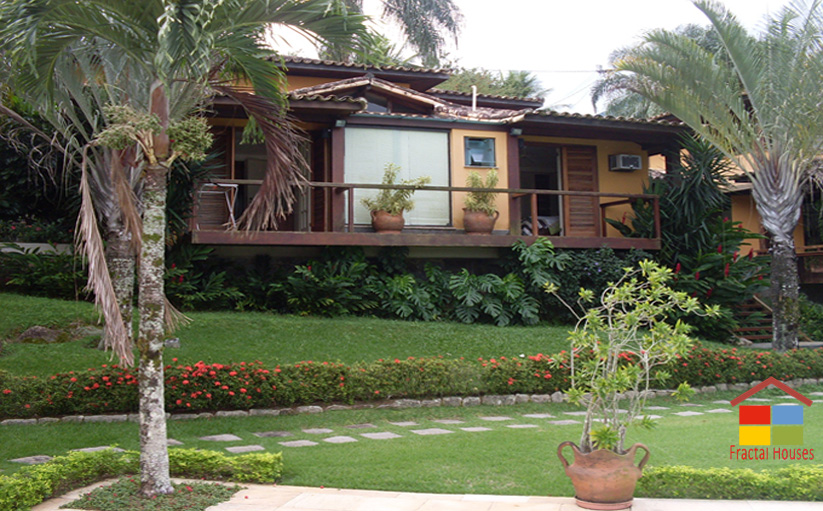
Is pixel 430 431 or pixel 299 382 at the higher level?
pixel 299 382

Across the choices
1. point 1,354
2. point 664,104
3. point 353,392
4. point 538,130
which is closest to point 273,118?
point 353,392

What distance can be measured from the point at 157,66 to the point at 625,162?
45.8 feet

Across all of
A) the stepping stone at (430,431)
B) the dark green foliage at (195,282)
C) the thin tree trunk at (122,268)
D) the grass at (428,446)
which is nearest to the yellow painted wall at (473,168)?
the dark green foliage at (195,282)

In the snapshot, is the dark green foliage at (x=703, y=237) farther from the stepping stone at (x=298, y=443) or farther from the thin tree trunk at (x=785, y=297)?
the stepping stone at (x=298, y=443)

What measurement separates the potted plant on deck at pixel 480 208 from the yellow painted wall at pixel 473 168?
1.74 ft

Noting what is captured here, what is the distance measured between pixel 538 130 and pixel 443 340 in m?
6.36

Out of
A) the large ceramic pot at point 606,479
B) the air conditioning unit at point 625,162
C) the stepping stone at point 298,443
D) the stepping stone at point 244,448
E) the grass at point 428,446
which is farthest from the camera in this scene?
the air conditioning unit at point 625,162

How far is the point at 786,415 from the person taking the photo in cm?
802

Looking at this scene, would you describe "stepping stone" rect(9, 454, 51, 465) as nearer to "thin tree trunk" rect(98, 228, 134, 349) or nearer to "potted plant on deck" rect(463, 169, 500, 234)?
"thin tree trunk" rect(98, 228, 134, 349)

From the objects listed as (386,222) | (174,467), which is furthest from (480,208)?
(174,467)

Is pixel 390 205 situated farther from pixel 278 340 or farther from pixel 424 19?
pixel 424 19

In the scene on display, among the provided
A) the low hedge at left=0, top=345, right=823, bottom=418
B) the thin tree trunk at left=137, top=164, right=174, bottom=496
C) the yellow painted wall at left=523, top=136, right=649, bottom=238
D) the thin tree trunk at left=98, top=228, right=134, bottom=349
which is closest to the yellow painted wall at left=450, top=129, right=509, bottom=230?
the yellow painted wall at left=523, top=136, right=649, bottom=238

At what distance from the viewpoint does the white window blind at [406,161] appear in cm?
1550

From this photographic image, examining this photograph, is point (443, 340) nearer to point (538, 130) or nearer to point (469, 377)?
point (469, 377)
